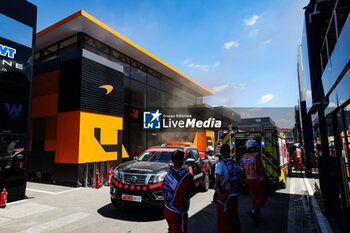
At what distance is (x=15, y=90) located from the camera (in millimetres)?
7184

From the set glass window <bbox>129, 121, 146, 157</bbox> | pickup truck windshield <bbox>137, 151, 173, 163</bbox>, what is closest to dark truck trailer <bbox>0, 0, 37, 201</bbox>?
pickup truck windshield <bbox>137, 151, 173, 163</bbox>

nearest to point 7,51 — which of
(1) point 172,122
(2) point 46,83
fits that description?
(2) point 46,83

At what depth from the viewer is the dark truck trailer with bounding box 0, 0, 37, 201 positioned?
683cm

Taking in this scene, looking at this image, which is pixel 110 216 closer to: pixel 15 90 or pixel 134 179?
pixel 134 179

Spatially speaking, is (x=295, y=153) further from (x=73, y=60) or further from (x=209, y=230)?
(x=73, y=60)

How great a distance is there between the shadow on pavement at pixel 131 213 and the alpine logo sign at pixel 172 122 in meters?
11.6

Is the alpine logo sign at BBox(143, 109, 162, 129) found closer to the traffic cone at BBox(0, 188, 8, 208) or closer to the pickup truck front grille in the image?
the traffic cone at BBox(0, 188, 8, 208)

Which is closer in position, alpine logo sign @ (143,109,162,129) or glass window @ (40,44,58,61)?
glass window @ (40,44,58,61)

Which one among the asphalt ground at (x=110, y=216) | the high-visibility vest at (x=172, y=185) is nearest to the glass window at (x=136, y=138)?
the asphalt ground at (x=110, y=216)

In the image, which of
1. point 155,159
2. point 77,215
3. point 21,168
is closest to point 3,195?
point 21,168

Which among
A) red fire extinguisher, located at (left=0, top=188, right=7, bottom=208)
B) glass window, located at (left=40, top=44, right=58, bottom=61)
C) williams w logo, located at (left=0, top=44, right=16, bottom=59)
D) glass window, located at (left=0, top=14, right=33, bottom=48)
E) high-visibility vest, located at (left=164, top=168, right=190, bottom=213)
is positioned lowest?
red fire extinguisher, located at (left=0, top=188, right=7, bottom=208)

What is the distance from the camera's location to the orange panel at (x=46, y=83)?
436 inches

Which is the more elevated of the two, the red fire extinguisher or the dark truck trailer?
the dark truck trailer

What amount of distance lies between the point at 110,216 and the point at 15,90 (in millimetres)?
5462
